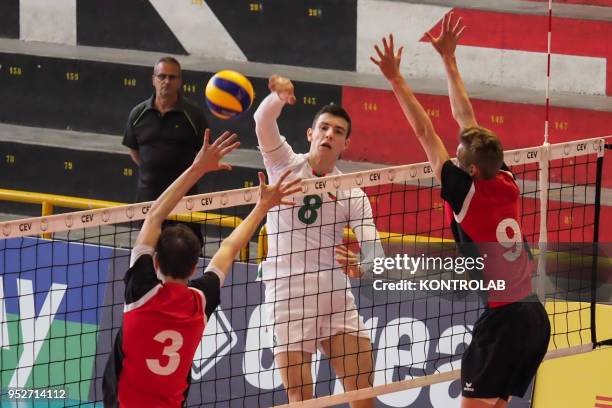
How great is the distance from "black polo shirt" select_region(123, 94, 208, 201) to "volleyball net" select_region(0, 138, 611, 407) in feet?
1.47

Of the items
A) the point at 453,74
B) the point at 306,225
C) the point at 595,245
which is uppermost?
the point at 453,74

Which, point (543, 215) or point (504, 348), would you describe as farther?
point (543, 215)

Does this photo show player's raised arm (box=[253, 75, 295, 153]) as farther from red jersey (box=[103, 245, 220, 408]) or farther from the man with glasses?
the man with glasses

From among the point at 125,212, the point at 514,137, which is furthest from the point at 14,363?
the point at 514,137

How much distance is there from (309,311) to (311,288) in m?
0.15

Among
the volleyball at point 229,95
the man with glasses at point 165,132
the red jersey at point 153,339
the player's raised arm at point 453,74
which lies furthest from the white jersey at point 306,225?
the man with glasses at point 165,132

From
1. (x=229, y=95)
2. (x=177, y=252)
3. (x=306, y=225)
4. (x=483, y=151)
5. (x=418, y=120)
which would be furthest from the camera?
(x=229, y=95)

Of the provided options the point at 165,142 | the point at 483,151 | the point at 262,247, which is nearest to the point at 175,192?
the point at 483,151

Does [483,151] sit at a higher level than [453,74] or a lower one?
lower

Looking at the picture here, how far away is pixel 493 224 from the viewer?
7.63 metres

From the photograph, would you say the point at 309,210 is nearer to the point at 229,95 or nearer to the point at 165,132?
the point at 229,95

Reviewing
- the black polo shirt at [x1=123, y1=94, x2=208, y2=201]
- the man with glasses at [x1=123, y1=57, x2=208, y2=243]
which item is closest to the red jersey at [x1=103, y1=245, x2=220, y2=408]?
the man with glasses at [x1=123, y1=57, x2=208, y2=243]

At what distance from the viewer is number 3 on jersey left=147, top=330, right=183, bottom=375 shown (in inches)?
259

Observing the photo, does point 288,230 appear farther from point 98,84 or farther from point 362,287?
point 98,84
